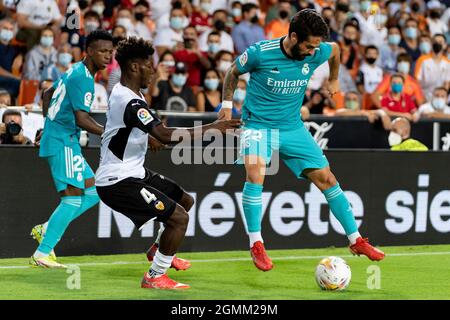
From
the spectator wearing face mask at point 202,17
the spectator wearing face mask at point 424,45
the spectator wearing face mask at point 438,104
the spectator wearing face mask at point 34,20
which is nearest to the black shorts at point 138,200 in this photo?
the spectator wearing face mask at point 34,20

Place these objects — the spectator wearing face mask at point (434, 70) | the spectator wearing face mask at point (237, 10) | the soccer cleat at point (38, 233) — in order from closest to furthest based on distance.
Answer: the soccer cleat at point (38, 233)
the spectator wearing face mask at point (237, 10)
the spectator wearing face mask at point (434, 70)

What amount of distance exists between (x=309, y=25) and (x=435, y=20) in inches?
460

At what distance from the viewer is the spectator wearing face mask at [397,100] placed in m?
16.0

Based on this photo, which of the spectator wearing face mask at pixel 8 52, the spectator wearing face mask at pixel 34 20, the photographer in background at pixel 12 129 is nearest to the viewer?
the photographer in background at pixel 12 129

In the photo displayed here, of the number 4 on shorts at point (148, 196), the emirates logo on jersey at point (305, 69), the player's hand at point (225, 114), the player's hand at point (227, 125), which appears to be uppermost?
the emirates logo on jersey at point (305, 69)

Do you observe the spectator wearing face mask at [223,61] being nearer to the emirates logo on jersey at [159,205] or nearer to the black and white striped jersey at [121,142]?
the black and white striped jersey at [121,142]

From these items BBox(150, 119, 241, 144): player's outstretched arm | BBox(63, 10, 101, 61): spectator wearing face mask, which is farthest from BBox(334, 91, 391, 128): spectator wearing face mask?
BBox(150, 119, 241, 144): player's outstretched arm

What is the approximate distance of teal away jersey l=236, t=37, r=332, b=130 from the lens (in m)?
9.17

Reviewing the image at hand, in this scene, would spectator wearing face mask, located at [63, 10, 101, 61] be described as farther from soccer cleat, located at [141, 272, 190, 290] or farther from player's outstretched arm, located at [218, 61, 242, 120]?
soccer cleat, located at [141, 272, 190, 290]

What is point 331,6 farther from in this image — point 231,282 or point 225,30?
point 231,282

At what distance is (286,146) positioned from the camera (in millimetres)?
9266

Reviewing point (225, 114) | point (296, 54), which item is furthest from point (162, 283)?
point (296, 54)

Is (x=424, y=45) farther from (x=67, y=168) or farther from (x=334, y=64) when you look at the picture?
(x=67, y=168)

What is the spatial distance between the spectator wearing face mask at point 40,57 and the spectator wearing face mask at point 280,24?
13.8 feet
